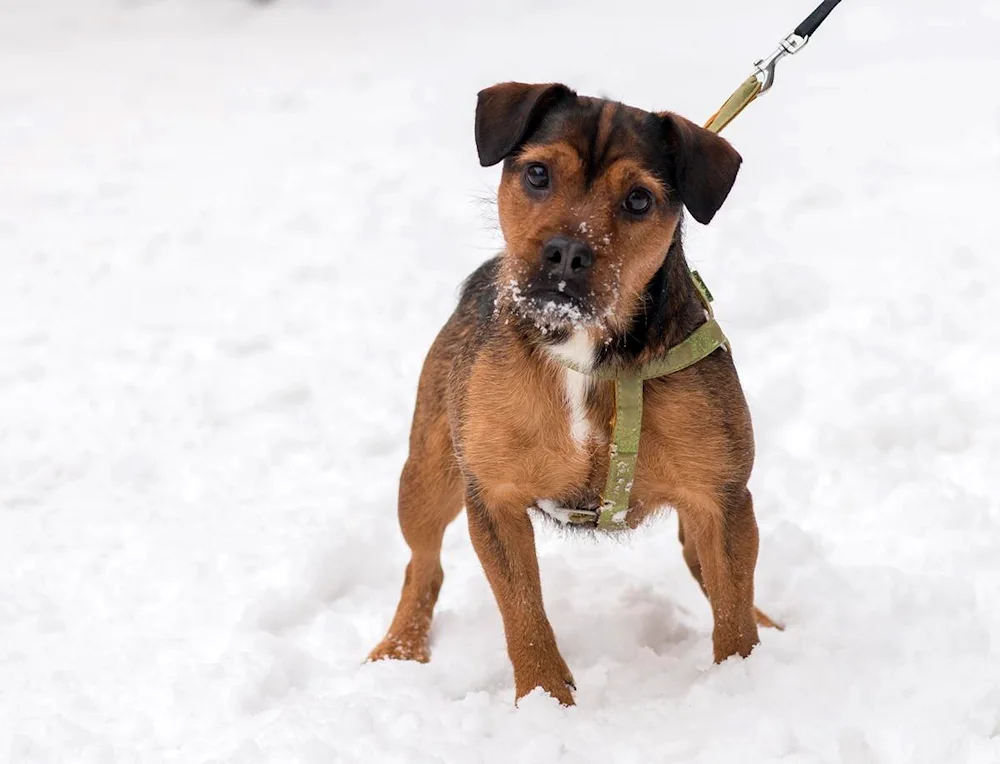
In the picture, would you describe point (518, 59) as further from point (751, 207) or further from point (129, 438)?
point (129, 438)

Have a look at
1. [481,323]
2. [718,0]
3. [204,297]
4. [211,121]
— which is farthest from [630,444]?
[718,0]

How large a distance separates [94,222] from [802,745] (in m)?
7.65

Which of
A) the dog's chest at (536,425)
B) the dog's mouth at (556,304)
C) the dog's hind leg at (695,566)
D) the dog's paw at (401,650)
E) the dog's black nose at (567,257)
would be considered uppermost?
the dog's black nose at (567,257)

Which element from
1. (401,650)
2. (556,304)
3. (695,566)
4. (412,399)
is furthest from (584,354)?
(412,399)

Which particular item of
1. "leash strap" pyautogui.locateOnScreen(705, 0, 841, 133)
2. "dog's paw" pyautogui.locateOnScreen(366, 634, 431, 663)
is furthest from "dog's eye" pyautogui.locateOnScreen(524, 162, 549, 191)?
"dog's paw" pyautogui.locateOnScreen(366, 634, 431, 663)

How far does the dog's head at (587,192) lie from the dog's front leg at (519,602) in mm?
857

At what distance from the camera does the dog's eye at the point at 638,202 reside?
4.02 metres

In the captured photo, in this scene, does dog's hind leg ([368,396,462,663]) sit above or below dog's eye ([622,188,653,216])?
below

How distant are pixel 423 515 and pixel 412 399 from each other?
7.38 ft

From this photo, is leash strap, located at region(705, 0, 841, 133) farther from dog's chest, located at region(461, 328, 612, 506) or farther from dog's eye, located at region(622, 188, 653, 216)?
dog's chest, located at region(461, 328, 612, 506)

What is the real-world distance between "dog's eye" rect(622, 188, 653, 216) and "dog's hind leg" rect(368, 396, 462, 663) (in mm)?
1433

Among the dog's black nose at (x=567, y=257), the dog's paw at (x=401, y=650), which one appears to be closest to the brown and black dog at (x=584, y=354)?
the dog's black nose at (x=567, y=257)

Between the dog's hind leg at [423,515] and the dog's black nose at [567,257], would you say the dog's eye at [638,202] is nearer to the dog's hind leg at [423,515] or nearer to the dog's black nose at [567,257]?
the dog's black nose at [567,257]

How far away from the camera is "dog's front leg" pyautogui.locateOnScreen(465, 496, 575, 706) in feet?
14.9
